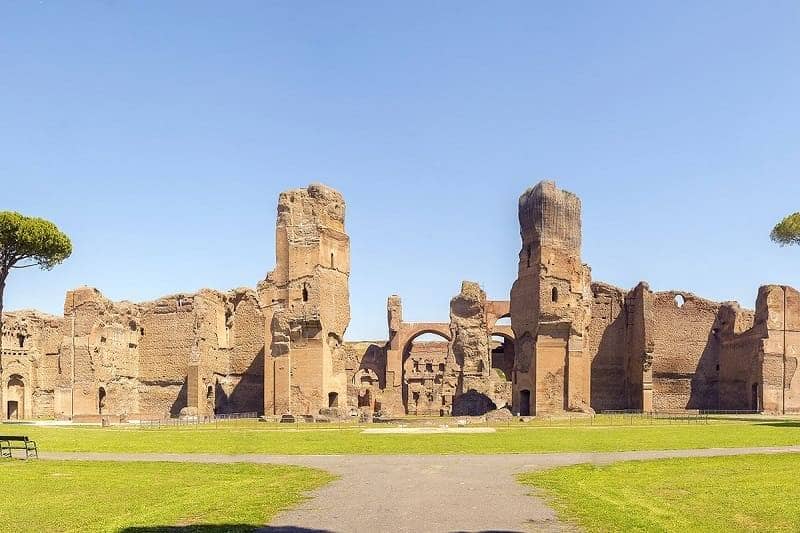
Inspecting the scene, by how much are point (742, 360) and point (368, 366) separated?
2904 cm

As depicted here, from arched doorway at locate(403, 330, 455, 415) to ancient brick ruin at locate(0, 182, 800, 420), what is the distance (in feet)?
1.16

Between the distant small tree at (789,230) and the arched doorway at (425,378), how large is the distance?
22854mm

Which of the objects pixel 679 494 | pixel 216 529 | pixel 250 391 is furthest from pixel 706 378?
pixel 216 529

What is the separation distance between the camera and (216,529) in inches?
341

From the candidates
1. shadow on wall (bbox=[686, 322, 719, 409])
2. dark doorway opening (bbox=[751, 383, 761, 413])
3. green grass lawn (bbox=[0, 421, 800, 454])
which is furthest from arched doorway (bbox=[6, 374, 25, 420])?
dark doorway opening (bbox=[751, 383, 761, 413])

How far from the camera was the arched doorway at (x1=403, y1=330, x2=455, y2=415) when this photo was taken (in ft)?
175

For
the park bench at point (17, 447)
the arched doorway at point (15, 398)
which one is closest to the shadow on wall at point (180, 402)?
the arched doorway at point (15, 398)

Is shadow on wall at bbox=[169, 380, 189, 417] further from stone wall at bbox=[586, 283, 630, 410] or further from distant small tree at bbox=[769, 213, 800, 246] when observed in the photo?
distant small tree at bbox=[769, 213, 800, 246]

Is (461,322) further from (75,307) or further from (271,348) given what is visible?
(75,307)

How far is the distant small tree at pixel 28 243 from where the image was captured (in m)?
35.8

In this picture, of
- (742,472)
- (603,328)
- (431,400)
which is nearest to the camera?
(742,472)

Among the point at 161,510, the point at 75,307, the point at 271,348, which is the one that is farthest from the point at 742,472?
the point at 75,307

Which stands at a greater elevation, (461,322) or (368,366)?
(461,322)

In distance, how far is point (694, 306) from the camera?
161 feet
